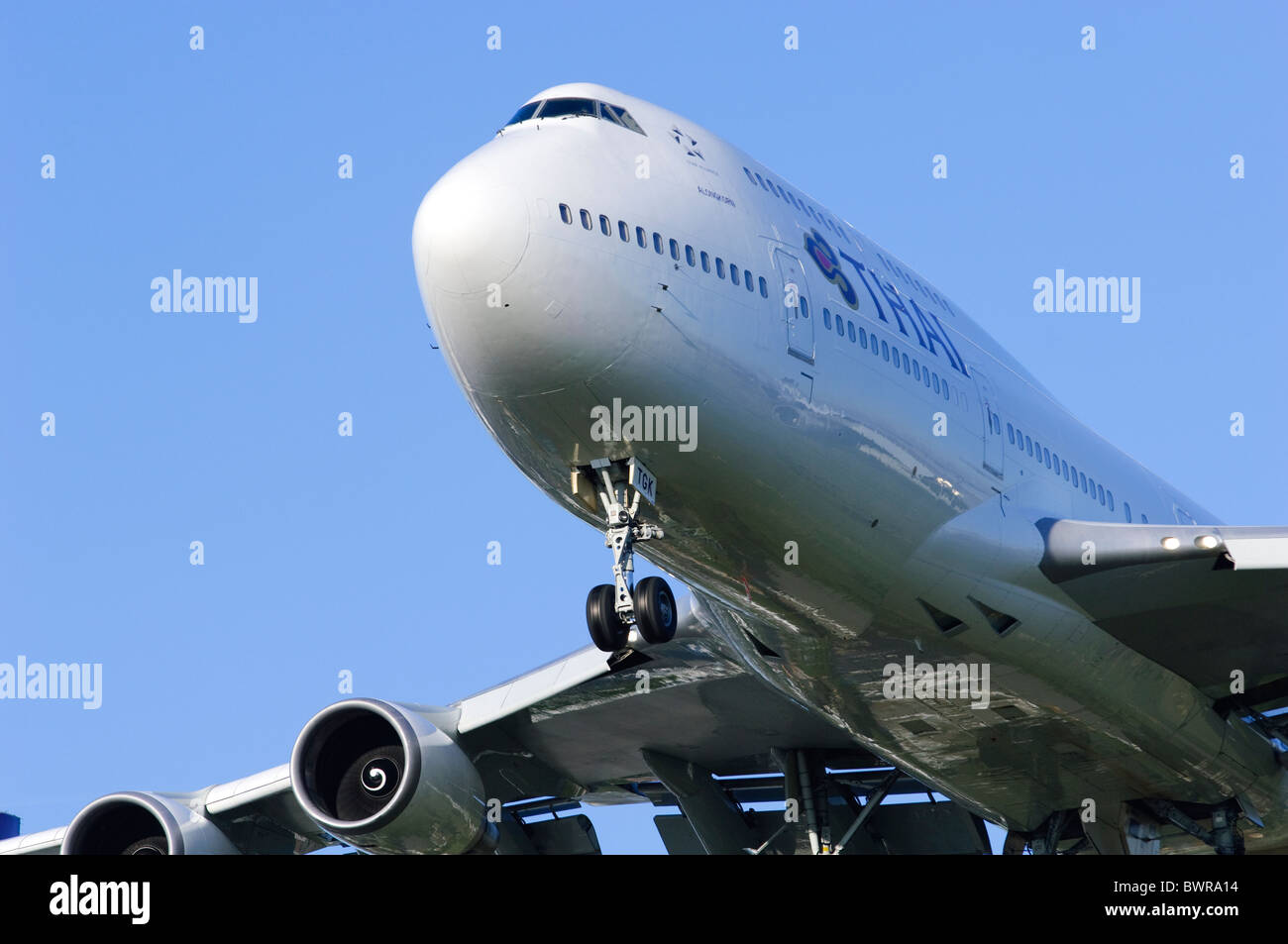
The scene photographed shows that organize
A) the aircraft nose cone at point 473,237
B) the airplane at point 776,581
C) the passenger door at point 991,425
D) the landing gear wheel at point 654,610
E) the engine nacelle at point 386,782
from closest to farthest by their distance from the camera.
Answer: the aircraft nose cone at point 473,237
the landing gear wheel at point 654,610
the airplane at point 776,581
the passenger door at point 991,425
the engine nacelle at point 386,782

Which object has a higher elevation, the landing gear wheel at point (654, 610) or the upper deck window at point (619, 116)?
the upper deck window at point (619, 116)

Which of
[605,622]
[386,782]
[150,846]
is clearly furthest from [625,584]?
[150,846]

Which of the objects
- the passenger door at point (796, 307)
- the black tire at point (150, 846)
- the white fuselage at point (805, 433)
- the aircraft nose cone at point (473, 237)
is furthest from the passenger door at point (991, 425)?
the black tire at point (150, 846)

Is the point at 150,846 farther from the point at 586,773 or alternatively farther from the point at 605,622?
the point at 605,622

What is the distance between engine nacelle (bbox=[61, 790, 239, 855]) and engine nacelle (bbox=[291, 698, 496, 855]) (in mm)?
2116

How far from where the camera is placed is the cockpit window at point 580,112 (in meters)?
16.2

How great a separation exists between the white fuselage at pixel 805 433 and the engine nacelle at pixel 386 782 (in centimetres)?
470

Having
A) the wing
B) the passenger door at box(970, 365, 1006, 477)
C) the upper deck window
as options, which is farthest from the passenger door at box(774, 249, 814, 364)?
the wing

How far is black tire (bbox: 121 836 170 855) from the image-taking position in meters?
22.2

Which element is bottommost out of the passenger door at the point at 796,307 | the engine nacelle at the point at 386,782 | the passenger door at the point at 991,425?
the engine nacelle at the point at 386,782

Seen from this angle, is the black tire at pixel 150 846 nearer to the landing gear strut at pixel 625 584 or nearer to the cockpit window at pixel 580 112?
the landing gear strut at pixel 625 584
